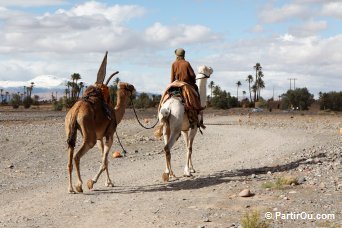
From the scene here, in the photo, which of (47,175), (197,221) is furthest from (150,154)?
(197,221)

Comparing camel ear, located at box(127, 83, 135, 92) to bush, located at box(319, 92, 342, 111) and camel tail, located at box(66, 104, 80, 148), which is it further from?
bush, located at box(319, 92, 342, 111)

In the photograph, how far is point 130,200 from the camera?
36.2ft

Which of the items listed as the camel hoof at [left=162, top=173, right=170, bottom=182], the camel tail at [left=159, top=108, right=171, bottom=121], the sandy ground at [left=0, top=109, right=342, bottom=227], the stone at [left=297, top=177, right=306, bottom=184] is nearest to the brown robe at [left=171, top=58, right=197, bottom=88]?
the camel tail at [left=159, top=108, right=171, bottom=121]

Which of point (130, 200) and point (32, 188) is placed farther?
point (32, 188)

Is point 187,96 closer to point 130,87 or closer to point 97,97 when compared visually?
point 130,87

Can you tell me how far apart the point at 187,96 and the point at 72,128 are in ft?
10.5

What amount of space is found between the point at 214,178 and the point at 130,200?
119 inches

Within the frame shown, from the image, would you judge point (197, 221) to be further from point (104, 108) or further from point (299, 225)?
point (104, 108)

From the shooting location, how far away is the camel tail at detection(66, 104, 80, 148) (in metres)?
11.9

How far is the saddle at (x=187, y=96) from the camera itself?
539 inches

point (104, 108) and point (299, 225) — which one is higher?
point (104, 108)

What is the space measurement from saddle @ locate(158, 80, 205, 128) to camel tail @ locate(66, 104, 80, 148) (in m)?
2.65

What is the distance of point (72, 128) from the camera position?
12.0 m

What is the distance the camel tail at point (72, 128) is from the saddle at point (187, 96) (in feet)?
8.70
